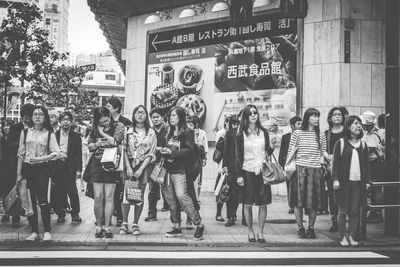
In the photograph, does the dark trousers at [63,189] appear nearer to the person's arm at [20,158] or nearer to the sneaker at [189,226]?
the person's arm at [20,158]

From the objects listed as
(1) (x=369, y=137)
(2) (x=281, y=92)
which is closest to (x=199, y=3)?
(2) (x=281, y=92)

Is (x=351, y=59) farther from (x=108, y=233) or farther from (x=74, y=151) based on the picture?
(x=108, y=233)

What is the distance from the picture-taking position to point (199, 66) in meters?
15.3

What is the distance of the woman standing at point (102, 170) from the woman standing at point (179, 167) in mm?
770

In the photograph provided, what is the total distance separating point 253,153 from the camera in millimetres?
7617

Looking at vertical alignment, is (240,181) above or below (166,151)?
below

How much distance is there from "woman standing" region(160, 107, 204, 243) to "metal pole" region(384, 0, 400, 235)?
9.61ft

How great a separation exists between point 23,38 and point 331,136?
1159cm

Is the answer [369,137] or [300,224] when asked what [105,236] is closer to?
[300,224]

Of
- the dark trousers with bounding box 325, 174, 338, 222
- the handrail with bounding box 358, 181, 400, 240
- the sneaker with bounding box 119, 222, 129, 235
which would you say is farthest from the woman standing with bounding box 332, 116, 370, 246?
the sneaker with bounding box 119, 222, 129, 235

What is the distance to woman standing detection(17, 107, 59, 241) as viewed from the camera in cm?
745

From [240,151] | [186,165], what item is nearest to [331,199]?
[240,151]

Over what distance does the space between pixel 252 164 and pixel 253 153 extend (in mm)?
160

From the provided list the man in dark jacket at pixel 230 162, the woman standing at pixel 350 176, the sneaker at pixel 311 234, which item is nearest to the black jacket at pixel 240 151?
the man in dark jacket at pixel 230 162
